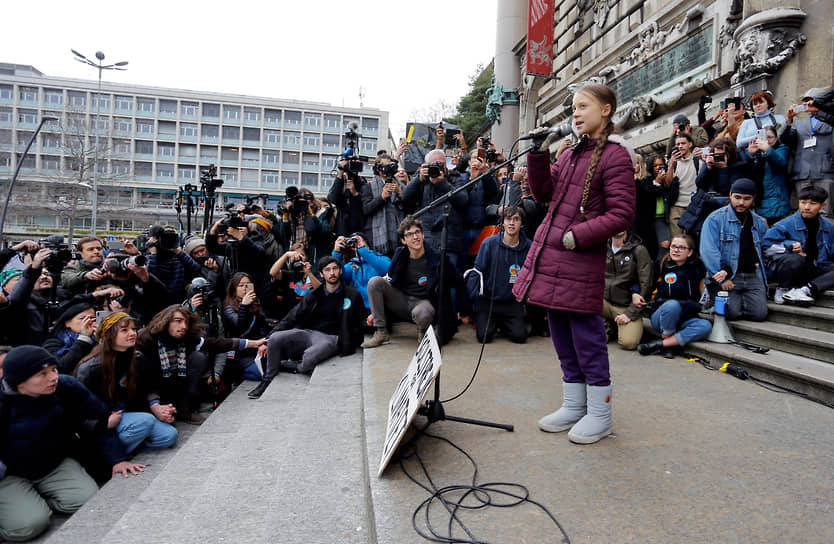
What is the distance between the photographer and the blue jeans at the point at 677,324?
4516 millimetres

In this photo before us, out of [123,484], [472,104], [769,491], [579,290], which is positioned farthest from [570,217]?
[472,104]

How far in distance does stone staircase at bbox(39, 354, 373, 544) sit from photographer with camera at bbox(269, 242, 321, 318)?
1942mm

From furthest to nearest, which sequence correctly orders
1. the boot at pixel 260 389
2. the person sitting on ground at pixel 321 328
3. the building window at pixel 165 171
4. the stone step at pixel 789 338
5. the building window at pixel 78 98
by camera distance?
1. the building window at pixel 165 171
2. the building window at pixel 78 98
3. the person sitting on ground at pixel 321 328
4. the boot at pixel 260 389
5. the stone step at pixel 789 338

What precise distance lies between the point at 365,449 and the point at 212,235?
4.86 m

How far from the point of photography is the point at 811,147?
17.0 feet

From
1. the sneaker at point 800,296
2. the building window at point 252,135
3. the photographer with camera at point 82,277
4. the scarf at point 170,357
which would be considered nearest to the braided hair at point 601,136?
the sneaker at point 800,296

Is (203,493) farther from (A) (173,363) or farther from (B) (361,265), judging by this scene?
(B) (361,265)

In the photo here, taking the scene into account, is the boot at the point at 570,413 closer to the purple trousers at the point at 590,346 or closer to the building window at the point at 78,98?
the purple trousers at the point at 590,346

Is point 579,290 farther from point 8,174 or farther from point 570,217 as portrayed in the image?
point 8,174

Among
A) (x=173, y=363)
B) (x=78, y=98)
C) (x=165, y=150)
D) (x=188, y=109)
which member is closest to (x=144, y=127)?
(x=165, y=150)

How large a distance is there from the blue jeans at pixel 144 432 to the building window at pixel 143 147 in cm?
6468

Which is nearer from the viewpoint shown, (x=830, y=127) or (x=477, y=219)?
(x=830, y=127)

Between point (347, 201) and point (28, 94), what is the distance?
69606 mm

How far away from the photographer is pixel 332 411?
11.1ft
